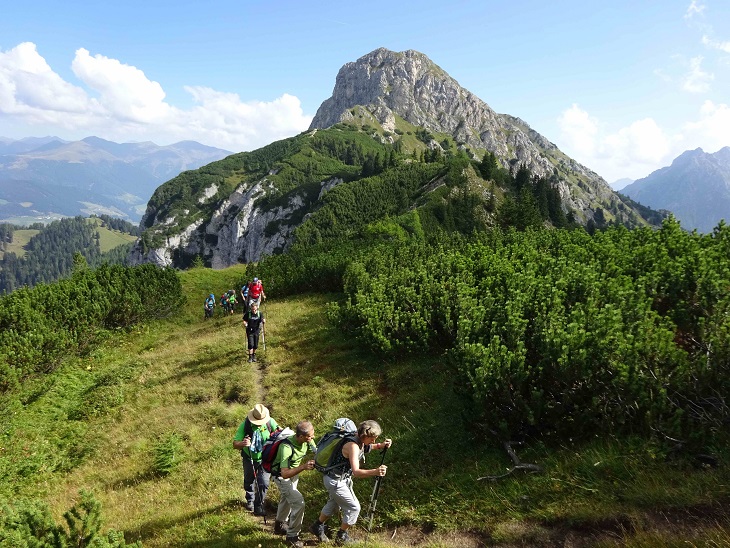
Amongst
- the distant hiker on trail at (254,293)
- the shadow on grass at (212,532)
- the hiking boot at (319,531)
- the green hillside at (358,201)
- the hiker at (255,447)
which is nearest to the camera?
the hiking boot at (319,531)

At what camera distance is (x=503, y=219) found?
6438 cm

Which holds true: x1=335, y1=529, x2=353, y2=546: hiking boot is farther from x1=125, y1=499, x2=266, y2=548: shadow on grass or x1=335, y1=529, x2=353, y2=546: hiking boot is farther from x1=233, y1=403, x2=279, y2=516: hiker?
x1=233, y1=403, x2=279, y2=516: hiker

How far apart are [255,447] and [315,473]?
2.76 m

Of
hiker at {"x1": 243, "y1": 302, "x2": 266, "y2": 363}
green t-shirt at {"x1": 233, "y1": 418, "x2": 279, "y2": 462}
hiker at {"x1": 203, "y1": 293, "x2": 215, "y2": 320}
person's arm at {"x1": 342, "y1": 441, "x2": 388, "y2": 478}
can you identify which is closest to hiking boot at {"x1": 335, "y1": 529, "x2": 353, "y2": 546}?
person's arm at {"x1": 342, "y1": 441, "x2": 388, "y2": 478}

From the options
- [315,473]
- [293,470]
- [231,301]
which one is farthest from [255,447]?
[231,301]

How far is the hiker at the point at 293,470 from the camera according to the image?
724 centimetres

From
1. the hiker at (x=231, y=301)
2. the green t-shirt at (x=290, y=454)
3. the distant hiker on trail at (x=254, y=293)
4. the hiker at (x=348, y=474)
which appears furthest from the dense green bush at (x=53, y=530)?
the hiker at (x=231, y=301)

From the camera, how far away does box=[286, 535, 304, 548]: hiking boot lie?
24.7 ft

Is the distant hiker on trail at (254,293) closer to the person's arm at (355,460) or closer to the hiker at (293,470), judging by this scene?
the hiker at (293,470)

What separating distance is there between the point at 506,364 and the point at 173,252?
612 ft

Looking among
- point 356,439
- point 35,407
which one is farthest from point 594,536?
point 35,407

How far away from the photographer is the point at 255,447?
8562 mm

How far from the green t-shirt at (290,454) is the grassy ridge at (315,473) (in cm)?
197

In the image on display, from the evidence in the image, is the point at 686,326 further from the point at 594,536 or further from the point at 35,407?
the point at 35,407
